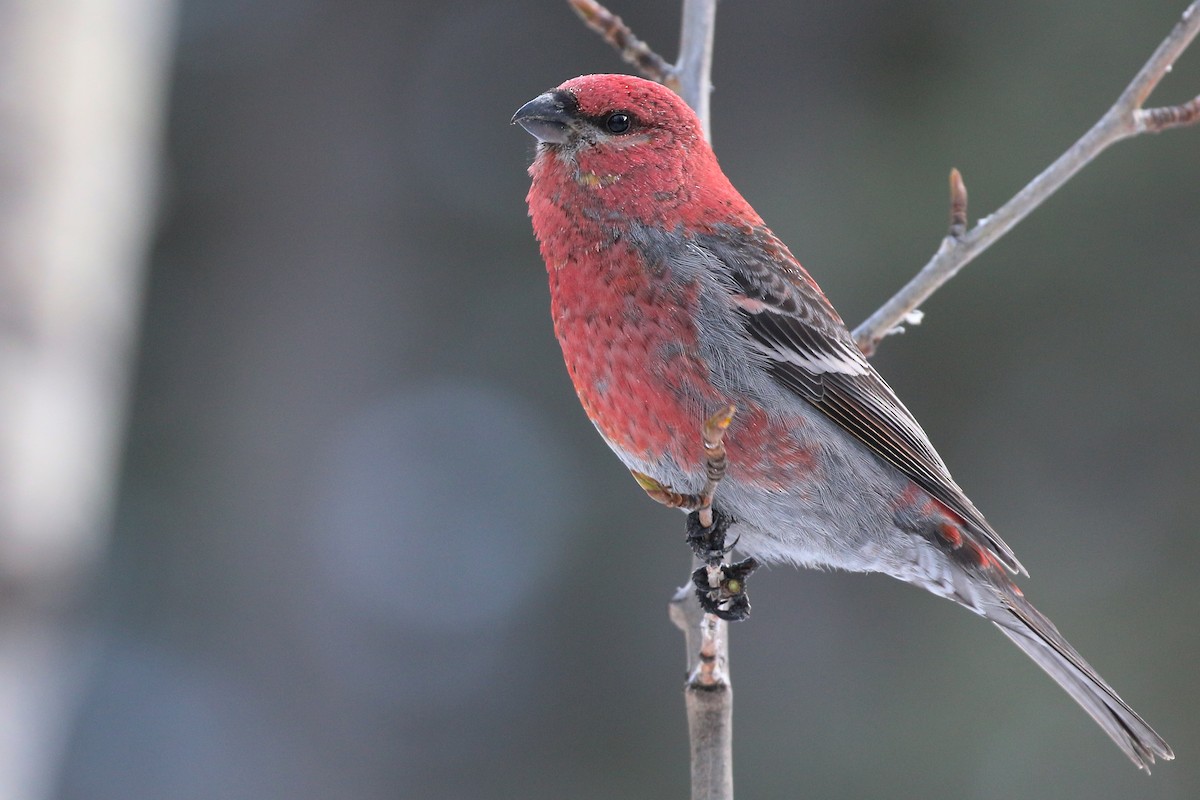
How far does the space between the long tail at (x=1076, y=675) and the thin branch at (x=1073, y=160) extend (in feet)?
2.56

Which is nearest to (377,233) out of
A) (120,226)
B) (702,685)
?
(120,226)

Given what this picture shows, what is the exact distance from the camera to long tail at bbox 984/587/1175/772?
9.13 feet

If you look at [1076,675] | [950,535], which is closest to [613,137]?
[950,535]

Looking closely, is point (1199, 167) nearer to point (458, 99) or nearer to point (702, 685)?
point (458, 99)

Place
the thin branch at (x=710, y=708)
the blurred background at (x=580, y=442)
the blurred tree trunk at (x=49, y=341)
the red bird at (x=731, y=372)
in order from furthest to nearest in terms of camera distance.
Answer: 1. the blurred background at (x=580, y=442)
2. the blurred tree trunk at (x=49, y=341)
3. the red bird at (x=731, y=372)
4. the thin branch at (x=710, y=708)

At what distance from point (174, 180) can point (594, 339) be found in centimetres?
485

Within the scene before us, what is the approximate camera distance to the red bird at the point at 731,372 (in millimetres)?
2611

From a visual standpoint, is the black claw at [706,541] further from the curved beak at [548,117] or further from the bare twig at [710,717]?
the curved beak at [548,117]

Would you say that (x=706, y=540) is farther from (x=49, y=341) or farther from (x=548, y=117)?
(x=49, y=341)

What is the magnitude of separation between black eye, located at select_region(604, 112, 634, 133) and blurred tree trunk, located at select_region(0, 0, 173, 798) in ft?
5.79

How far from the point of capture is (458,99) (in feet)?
23.0

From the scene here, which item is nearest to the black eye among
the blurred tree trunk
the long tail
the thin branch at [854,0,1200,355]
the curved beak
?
the curved beak

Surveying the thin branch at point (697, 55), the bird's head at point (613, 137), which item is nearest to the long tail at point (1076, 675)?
the bird's head at point (613, 137)

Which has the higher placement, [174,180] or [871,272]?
[174,180]
